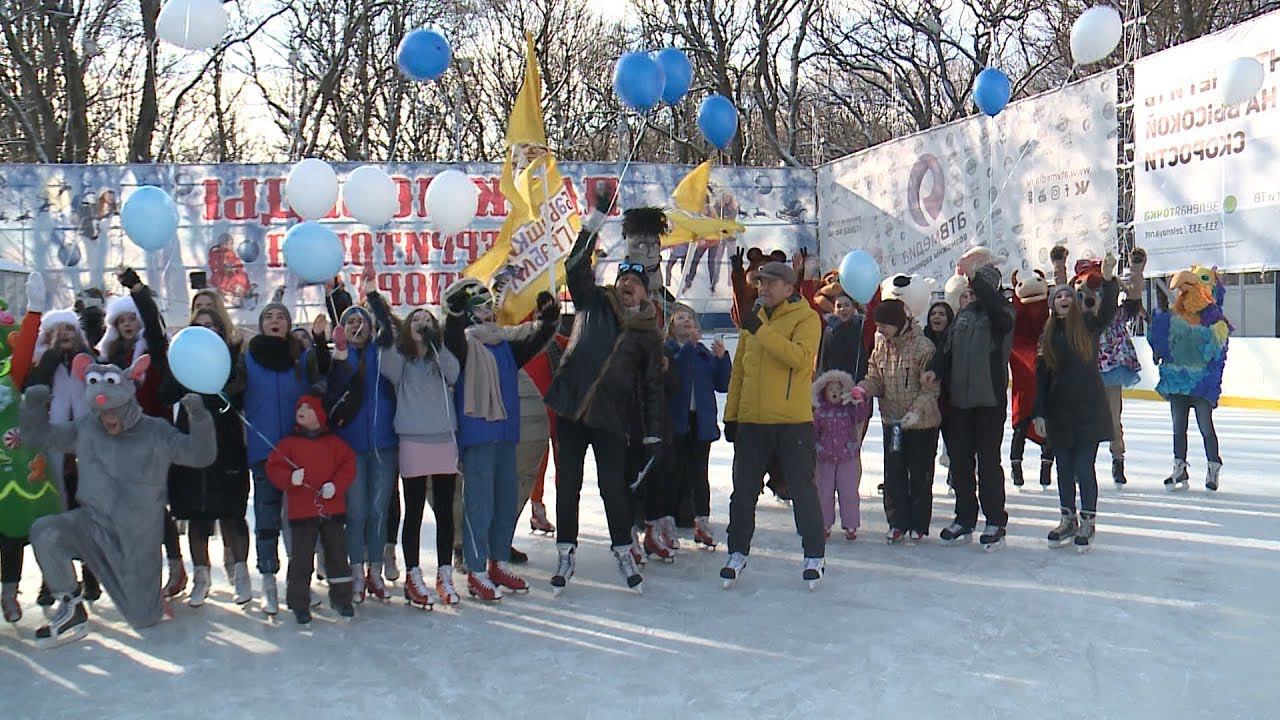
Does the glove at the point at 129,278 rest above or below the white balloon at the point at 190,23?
below

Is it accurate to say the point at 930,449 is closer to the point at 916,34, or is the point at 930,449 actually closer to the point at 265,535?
the point at 265,535

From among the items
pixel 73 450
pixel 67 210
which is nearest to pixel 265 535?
pixel 73 450

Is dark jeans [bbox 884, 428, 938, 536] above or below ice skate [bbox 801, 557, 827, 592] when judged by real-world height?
above

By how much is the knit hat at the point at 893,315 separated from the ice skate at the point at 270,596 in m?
3.52

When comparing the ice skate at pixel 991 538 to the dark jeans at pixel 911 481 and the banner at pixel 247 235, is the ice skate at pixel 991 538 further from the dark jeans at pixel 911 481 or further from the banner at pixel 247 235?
the banner at pixel 247 235

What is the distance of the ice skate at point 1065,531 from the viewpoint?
243 inches

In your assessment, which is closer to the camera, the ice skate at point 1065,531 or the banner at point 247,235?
the ice skate at point 1065,531

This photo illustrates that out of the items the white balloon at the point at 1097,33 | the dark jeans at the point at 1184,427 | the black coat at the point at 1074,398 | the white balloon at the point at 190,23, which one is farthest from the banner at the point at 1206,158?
the white balloon at the point at 190,23

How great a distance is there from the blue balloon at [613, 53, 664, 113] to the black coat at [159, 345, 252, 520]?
10.8ft

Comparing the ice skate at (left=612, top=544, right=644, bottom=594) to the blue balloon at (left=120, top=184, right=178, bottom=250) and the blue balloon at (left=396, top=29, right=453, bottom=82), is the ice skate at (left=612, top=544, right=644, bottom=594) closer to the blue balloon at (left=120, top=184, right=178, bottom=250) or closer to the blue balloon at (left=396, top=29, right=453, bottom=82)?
the blue balloon at (left=120, top=184, right=178, bottom=250)

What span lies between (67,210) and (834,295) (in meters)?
13.5

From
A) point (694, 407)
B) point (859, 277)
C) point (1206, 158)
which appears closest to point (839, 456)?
point (694, 407)

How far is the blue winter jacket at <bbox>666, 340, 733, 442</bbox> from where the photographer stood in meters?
6.34

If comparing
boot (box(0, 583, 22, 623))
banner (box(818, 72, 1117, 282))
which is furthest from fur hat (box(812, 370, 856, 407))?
banner (box(818, 72, 1117, 282))
